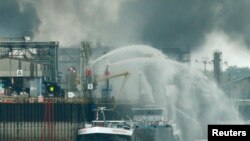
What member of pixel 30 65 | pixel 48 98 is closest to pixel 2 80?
pixel 30 65

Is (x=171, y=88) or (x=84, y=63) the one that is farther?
(x=171, y=88)

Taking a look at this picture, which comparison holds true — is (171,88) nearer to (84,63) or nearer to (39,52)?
(84,63)

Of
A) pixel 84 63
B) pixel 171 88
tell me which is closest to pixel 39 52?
pixel 84 63

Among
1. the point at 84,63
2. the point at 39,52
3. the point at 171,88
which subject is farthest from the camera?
the point at 171,88

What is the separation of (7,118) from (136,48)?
47110 millimetres

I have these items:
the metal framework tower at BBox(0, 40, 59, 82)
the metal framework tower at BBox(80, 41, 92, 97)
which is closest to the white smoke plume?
the metal framework tower at BBox(80, 41, 92, 97)

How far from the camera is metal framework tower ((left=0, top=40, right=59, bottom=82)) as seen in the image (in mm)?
140875

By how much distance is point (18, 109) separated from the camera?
122 m

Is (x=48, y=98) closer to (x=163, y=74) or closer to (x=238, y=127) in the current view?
(x=163, y=74)

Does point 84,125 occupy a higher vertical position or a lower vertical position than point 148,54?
lower

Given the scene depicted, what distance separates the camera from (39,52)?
472 feet

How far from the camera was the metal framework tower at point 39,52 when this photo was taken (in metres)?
141

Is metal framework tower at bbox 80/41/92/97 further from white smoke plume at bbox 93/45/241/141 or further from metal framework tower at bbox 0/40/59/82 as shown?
white smoke plume at bbox 93/45/241/141

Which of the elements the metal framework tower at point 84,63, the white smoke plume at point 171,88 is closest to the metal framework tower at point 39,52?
the metal framework tower at point 84,63
